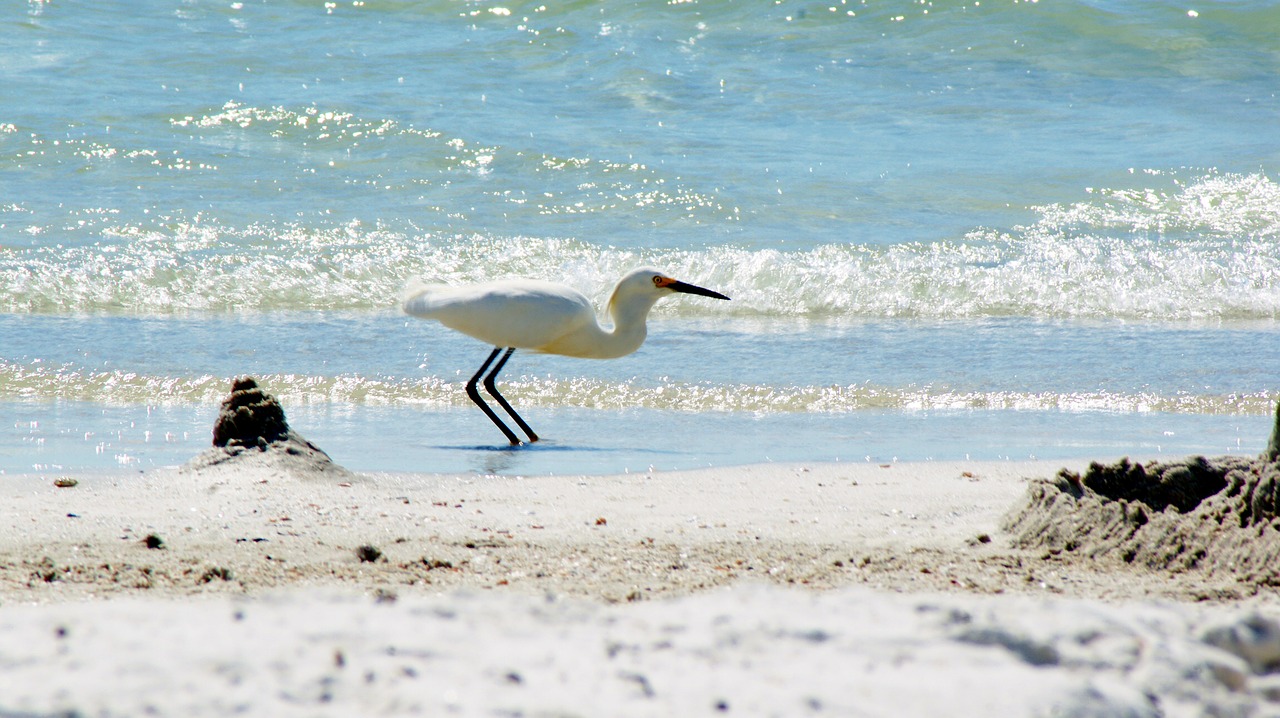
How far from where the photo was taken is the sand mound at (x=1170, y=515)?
3.07 meters

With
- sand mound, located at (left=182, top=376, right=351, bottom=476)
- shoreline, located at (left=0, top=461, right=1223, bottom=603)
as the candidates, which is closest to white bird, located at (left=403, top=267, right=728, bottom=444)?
sand mound, located at (left=182, top=376, right=351, bottom=476)

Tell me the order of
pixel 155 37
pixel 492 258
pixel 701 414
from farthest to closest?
pixel 155 37
pixel 492 258
pixel 701 414

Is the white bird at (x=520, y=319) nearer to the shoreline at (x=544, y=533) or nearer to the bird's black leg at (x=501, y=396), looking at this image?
the bird's black leg at (x=501, y=396)

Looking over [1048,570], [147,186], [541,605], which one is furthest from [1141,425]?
[147,186]

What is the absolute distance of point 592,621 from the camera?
6.97ft

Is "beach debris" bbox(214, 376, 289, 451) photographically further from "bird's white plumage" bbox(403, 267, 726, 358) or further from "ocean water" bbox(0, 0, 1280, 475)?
"bird's white plumage" bbox(403, 267, 726, 358)

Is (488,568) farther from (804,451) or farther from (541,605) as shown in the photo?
(804,451)

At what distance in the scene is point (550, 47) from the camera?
15.3 metres

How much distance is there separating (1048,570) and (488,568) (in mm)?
1374

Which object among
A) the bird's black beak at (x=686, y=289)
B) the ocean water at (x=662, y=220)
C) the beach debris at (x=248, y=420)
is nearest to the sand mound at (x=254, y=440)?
the beach debris at (x=248, y=420)

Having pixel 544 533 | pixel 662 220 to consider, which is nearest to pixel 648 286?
pixel 544 533

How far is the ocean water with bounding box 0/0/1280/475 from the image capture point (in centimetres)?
616

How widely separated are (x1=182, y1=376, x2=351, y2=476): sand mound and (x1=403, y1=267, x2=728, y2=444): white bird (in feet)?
5.58

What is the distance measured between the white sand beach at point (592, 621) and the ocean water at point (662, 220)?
1305 millimetres
